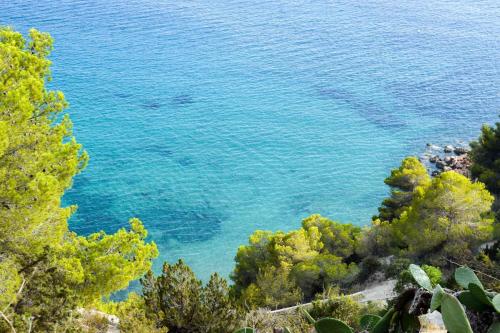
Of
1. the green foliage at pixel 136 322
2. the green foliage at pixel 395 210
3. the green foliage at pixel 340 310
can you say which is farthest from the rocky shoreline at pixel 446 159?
the green foliage at pixel 136 322

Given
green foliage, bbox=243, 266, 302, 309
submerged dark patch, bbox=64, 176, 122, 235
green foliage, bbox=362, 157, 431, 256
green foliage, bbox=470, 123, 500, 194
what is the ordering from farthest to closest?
submerged dark patch, bbox=64, 176, 122, 235 < green foliage, bbox=470, 123, 500, 194 < green foliage, bbox=362, 157, 431, 256 < green foliage, bbox=243, 266, 302, 309

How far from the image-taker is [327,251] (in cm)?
2044

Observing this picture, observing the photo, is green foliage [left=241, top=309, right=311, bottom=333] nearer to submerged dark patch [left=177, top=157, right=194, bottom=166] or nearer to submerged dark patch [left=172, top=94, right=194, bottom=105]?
submerged dark patch [left=177, top=157, right=194, bottom=166]

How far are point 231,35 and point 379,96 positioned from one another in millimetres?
17530

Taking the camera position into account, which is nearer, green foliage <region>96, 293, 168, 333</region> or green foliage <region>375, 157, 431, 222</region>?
green foliage <region>96, 293, 168, 333</region>

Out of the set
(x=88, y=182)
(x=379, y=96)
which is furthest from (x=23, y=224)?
(x=379, y=96)

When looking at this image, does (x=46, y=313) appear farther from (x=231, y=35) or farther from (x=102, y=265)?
(x=231, y=35)

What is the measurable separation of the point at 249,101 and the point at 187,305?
28516mm

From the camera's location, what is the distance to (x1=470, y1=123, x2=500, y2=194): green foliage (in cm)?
2472

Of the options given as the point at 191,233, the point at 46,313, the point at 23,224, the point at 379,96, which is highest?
the point at 23,224

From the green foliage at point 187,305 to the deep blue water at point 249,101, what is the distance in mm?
10891

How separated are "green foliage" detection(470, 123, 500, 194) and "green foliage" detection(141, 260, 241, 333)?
16.2 m

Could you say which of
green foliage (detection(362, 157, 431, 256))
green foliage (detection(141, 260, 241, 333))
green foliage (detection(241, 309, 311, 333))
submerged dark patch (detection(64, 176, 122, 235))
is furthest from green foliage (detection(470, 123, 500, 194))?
submerged dark patch (detection(64, 176, 122, 235))

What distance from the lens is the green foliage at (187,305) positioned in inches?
514
